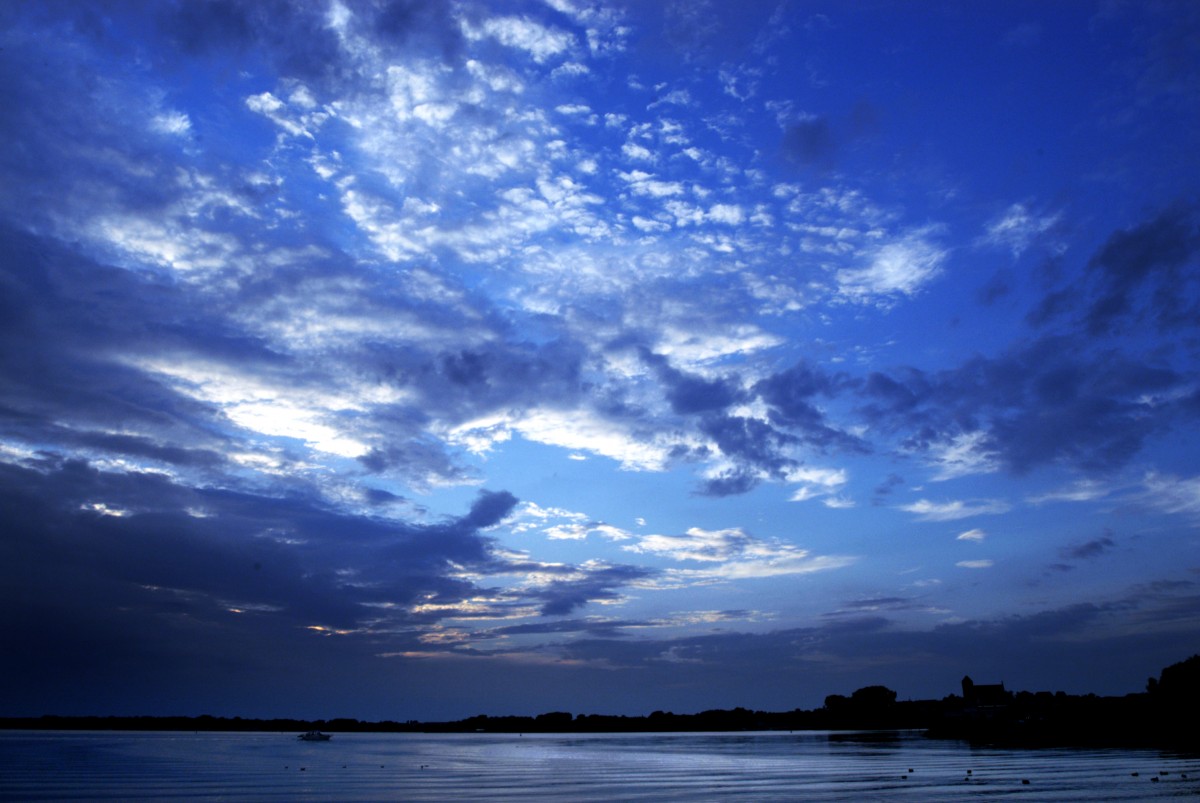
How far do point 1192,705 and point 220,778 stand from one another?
13549 centimetres

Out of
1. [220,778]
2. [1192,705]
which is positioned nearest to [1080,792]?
[220,778]

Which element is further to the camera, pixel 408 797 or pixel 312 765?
pixel 312 765

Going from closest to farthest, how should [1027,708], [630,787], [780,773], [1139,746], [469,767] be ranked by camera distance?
[630,787] < [780,773] < [469,767] < [1139,746] < [1027,708]

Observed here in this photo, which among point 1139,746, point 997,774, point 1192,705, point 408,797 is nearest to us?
point 408,797

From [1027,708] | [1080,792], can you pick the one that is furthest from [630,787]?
[1027,708]

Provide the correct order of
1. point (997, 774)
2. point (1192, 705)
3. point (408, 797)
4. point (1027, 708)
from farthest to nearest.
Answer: point (1027, 708) < point (1192, 705) < point (997, 774) < point (408, 797)

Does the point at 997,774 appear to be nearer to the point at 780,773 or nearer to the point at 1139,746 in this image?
the point at 780,773

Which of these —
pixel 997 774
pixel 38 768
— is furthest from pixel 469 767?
pixel 997 774

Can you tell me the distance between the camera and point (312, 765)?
87.6 metres

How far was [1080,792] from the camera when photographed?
47.6 metres

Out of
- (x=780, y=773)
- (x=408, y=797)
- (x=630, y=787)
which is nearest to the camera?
(x=408, y=797)

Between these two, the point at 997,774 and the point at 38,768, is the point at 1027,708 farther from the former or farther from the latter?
the point at 38,768

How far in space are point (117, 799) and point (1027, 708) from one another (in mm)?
205294

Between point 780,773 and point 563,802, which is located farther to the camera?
point 780,773
